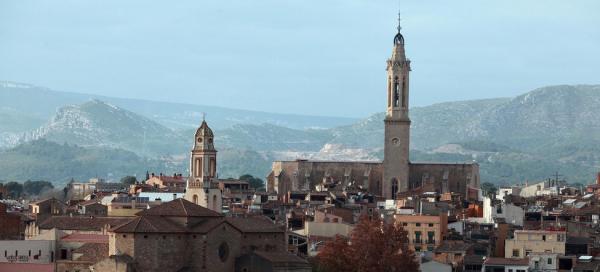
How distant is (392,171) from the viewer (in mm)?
141625

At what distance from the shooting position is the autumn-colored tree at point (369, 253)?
8344cm

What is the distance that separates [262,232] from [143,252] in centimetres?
822

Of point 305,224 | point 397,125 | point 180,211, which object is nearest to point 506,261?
point 180,211

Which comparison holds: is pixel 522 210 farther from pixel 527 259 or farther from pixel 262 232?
pixel 262 232

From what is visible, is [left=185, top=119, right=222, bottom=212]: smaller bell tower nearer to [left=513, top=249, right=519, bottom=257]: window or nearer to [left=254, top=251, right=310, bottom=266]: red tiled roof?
[left=513, top=249, right=519, bottom=257]: window

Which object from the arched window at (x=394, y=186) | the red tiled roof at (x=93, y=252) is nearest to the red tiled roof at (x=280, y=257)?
the red tiled roof at (x=93, y=252)

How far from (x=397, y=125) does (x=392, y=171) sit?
5092mm

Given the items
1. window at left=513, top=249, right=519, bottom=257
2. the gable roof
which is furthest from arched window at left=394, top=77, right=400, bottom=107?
the gable roof

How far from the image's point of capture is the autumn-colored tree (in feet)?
274

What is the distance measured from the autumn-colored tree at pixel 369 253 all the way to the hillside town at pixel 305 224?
144 mm

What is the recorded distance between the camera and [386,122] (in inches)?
5782

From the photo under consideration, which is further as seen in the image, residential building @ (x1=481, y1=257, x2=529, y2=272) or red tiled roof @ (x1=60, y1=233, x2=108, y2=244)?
residential building @ (x1=481, y1=257, x2=529, y2=272)

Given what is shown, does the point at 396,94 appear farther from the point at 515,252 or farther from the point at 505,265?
the point at 505,265

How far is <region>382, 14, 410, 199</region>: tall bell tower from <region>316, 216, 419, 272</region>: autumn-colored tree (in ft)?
170
